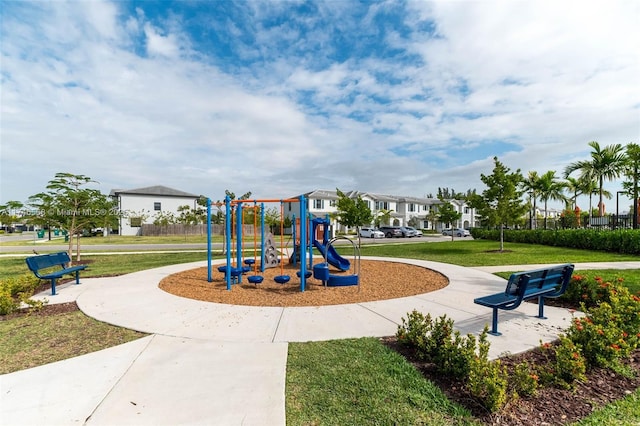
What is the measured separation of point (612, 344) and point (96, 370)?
6174 millimetres

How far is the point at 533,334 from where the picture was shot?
4812 mm

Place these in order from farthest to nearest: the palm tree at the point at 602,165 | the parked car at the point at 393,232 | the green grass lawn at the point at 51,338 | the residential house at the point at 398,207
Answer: the residential house at the point at 398,207 < the parked car at the point at 393,232 < the palm tree at the point at 602,165 < the green grass lawn at the point at 51,338

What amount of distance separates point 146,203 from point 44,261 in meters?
45.3

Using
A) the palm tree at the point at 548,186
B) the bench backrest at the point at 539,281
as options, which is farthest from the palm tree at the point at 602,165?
the bench backrest at the point at 539,281

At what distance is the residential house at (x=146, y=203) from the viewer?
46.8 meters

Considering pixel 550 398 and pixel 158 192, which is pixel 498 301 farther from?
pixel 158 192

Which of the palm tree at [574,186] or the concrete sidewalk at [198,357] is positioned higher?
the palm tree at [574,186]

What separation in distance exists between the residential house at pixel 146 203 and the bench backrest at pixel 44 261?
41064 millimetres

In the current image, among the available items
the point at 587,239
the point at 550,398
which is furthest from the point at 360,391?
the point at 587,239

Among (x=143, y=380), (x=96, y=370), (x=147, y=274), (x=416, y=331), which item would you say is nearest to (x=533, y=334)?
(x=416, y=331)

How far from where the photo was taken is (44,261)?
8.34 m

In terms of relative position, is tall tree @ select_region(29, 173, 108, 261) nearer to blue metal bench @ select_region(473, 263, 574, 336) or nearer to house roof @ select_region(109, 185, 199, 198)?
blue metal bench @ select_region(473, 263, 574, 336)

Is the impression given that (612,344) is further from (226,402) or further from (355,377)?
(226,402)

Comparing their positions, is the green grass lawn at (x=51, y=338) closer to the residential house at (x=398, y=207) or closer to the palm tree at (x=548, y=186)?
the palm tree at (x=548, y=186)
